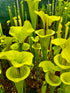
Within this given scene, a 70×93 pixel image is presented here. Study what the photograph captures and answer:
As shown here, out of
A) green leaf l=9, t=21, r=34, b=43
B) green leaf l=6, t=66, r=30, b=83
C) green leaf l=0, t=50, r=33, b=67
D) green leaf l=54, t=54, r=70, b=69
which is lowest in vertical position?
green leaf l=6, t=66, r=30, b=83

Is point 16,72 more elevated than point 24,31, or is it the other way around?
point 24,31

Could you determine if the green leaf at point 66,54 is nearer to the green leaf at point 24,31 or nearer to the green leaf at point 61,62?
the green leaf at point 61,62

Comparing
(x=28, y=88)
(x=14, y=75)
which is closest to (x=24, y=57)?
(x=14, y=75)

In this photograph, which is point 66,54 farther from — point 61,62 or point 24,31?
point 24,31

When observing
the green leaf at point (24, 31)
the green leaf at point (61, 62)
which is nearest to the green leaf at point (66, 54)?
the green leaf at point (61, 62)

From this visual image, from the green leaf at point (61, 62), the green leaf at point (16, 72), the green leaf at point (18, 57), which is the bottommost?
the green leaf at point (16, 72)

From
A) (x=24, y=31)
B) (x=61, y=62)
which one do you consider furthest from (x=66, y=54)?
(x=24, y=31)

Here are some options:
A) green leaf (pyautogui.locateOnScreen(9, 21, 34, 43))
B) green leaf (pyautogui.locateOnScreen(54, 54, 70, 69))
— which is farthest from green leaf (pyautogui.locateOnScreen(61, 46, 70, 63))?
green leaf (pyautogui.locateOnScreen(9, 21, 34, 43))

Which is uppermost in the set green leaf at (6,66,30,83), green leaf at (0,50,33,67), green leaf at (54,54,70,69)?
green leaf at (0,50,33,67)

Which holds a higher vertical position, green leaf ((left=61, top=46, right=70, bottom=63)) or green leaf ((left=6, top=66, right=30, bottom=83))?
green leaf ((left=61, top=46, right=70, bottom=63))

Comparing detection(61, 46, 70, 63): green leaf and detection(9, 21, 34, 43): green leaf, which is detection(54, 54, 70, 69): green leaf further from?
detection(9, 21, 34, 43): green leaf

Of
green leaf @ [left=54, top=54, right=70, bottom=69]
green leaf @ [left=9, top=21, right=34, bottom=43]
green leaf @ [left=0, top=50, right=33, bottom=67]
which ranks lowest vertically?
green leaf @ [left=54, top=54, right=70, bottom=69]

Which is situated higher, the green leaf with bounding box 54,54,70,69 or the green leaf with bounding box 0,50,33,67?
the green leaf with bounding box 0,50,33,67

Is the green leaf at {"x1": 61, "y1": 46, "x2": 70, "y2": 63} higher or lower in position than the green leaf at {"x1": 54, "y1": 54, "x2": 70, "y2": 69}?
higher
